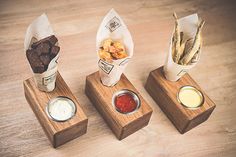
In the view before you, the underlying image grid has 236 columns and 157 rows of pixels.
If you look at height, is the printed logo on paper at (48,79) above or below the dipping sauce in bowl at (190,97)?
above

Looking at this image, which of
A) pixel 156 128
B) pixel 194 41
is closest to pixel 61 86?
pixel 156 128

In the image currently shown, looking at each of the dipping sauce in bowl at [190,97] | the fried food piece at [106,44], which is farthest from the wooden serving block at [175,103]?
the fried food piece at [106,44]

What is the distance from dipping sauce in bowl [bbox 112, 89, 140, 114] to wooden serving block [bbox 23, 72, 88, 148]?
13cm

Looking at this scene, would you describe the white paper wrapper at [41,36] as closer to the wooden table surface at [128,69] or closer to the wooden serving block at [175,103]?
the wooden table surface at [128,69]

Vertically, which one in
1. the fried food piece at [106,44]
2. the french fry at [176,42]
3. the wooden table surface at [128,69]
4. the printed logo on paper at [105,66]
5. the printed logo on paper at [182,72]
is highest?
the french fry at [176,42]

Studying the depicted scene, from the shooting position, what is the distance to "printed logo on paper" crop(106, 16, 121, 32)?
4.47 ft

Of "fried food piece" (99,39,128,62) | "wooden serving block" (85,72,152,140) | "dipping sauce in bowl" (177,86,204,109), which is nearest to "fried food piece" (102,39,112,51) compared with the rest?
"fried food piece" (99,39,128,62)

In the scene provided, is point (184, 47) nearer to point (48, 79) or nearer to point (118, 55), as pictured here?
point (118, 55)

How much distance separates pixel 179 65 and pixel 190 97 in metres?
0.15

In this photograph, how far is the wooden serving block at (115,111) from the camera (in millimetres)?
1327

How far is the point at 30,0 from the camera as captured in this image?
5.79 ft

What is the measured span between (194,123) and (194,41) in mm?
318

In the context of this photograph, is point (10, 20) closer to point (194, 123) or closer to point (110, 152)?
point (110, 152)

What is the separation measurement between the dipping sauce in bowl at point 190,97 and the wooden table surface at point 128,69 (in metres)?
0.12
